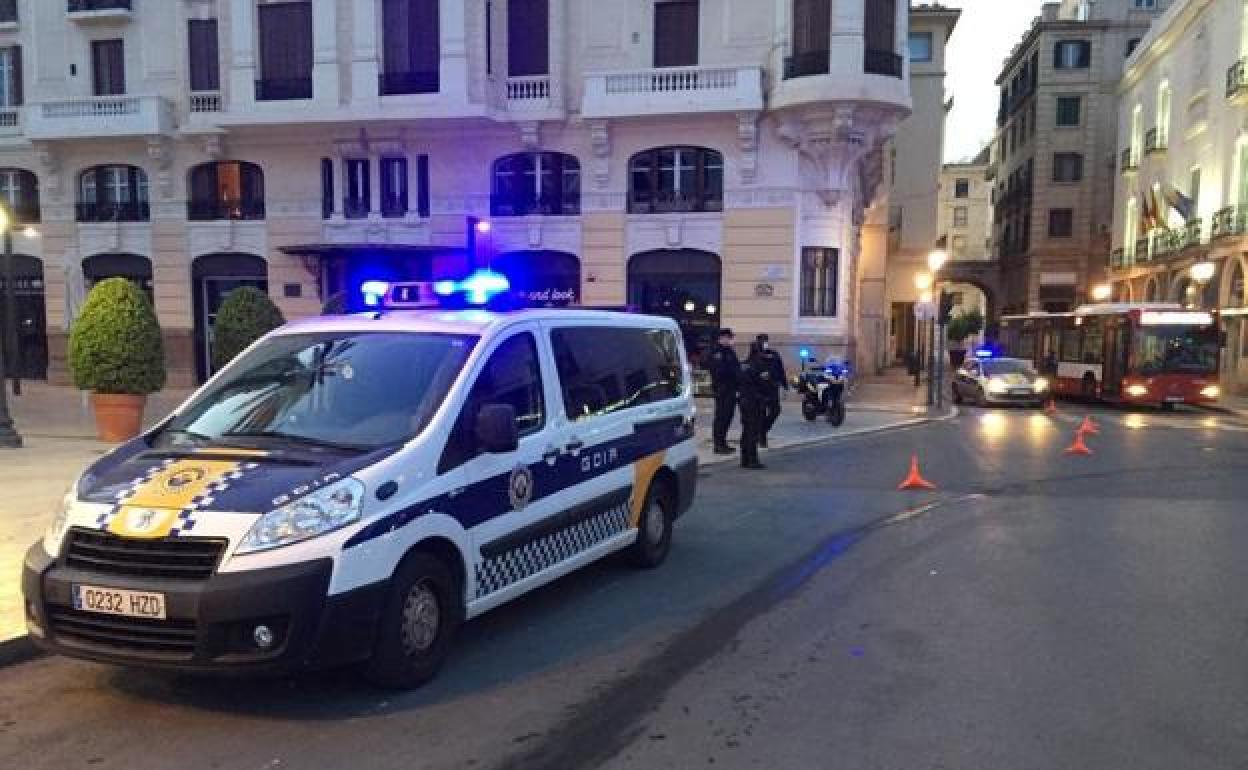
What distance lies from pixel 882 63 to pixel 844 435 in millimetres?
11613

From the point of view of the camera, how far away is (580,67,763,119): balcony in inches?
942

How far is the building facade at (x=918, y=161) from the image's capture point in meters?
40.9

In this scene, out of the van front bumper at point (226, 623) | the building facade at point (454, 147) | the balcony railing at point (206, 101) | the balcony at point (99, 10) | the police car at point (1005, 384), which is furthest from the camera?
the balcony at point (99, 10)

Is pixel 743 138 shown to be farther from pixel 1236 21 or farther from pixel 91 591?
pixel 91 591

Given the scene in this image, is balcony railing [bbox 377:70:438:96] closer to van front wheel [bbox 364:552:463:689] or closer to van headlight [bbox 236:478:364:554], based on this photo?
van front wheel [bbox 364:552:463:689]

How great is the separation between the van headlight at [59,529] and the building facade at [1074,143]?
2194 inches

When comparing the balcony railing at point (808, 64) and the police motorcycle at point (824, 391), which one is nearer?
the police motorcycle at point (824, 391)

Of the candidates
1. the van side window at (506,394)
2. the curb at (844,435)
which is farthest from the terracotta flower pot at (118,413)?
the van side window at (506,394)

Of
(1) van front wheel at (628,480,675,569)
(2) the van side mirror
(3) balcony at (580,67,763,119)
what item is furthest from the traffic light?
(2) the van side mirror

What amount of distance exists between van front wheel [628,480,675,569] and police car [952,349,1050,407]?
64.6 feet

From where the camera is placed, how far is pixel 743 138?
24312 mm

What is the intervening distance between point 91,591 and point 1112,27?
196 feet

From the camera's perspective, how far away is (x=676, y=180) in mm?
25359

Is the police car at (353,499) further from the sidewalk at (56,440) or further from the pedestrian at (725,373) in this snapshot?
the pedestrian at (725,373)
